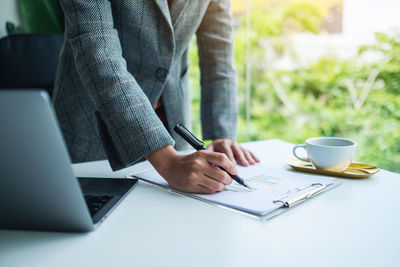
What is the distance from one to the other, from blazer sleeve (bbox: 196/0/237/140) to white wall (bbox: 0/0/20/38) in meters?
1.00

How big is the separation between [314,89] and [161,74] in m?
3.52

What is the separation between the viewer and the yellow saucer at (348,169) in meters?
0.81

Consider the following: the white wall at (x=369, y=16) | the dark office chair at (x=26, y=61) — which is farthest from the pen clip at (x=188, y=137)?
the white wall at (x=369, y=16)

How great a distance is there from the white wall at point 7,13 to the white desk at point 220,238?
1.40 metres

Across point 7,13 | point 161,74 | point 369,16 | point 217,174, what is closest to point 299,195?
point 217,174

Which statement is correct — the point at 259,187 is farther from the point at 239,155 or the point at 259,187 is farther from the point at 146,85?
the point at 146,85

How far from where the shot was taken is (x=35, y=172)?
1.45ft

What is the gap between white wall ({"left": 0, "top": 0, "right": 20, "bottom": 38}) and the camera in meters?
1.64

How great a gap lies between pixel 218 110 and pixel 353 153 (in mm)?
500

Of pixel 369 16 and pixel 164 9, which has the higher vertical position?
pixel 369 16

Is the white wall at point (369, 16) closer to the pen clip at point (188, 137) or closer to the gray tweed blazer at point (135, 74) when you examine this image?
the gray tweed blazer at point (135, 74)

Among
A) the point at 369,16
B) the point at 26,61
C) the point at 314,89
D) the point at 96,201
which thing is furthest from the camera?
the point at 314,89

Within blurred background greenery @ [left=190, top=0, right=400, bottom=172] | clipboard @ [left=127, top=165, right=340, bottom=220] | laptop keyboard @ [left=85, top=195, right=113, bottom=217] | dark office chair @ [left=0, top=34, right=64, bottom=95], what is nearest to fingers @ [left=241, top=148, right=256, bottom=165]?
clipboard @ [left=127, top=165, right=340, bottom=220]

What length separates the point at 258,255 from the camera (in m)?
0.47
